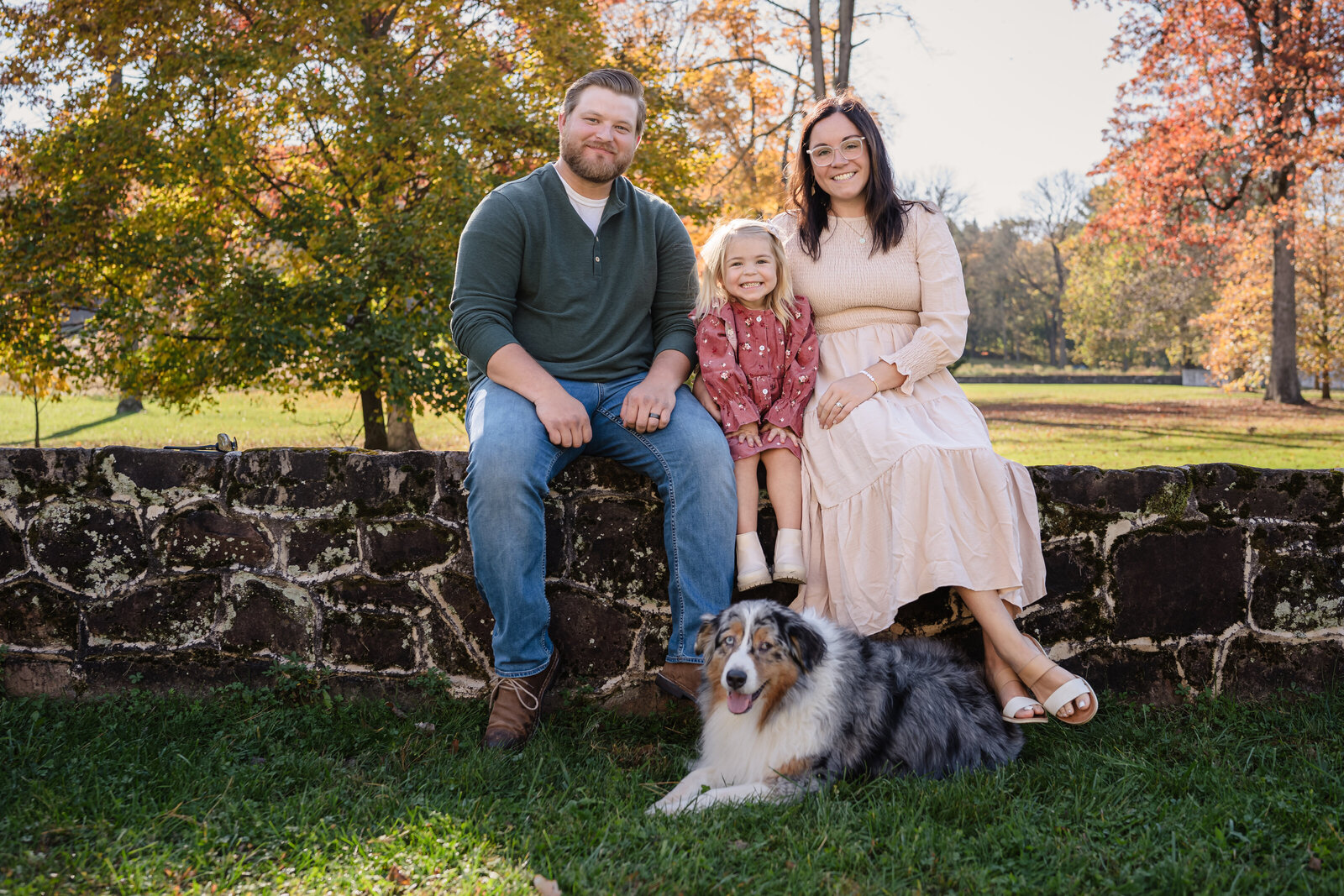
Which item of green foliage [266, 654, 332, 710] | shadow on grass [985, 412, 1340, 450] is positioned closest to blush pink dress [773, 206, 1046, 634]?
green foliage [266, 654, 332, 710]

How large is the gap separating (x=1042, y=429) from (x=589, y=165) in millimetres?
13940

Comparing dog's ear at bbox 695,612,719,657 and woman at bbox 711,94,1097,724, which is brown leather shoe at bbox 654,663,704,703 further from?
woman at bbox 711,94,1097,724

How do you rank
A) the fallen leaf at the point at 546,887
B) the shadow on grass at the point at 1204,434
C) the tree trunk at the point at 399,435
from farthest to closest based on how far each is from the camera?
the shadow on grass at the point at 1204,434
the tree trunk at the point at 399,435
the fallen leaf at the point at 546,887

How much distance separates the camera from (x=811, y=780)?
2629mm

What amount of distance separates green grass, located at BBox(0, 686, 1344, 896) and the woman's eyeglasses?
218 centimetres

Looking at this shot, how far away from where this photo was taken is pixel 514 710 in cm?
302

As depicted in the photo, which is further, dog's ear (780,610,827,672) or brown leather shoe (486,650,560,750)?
brown leather shoe (486,650,560,750)

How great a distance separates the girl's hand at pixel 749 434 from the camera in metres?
3.29

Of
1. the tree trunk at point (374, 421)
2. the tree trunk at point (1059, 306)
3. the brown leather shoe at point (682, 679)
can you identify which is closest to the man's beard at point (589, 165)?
the brown leather shoe at point (682, 679)

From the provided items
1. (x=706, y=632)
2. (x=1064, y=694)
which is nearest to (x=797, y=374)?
(x=706, y=632)

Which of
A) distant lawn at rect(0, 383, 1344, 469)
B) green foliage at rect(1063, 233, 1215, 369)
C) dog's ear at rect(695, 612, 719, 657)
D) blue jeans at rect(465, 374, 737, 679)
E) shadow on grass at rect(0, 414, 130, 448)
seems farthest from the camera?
green foliage at rect(1063, 233, 1215, 369)

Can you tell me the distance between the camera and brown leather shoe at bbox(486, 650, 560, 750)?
117 inches

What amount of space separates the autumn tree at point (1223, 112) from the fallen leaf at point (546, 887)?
17.3 m

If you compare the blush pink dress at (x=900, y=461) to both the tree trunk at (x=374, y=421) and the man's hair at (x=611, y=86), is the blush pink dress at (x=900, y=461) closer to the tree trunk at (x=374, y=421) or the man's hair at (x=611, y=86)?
the man's hair at (x=611, y=86)
